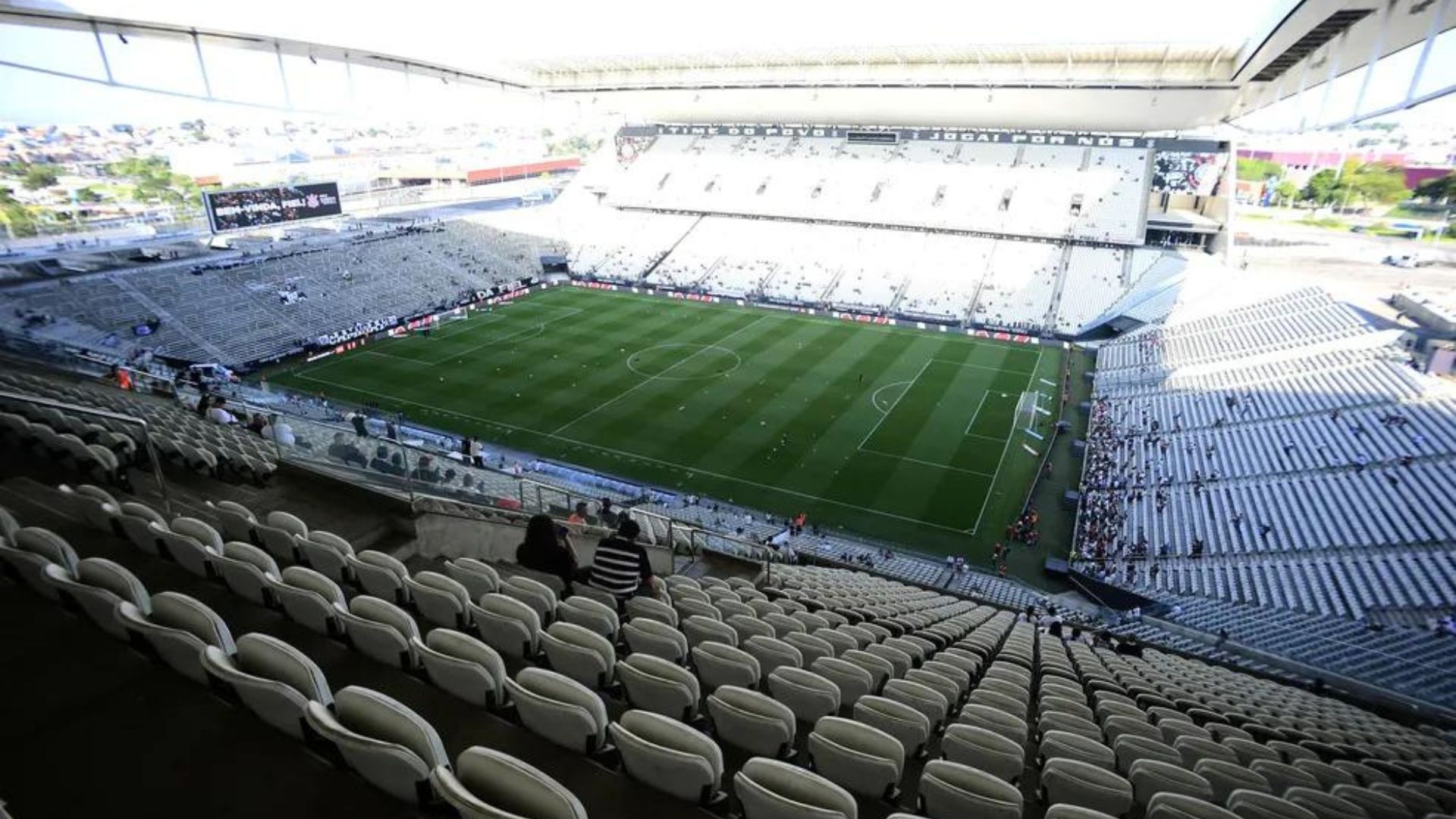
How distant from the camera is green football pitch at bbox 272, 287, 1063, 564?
993 inches

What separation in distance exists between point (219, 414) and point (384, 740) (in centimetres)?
1278

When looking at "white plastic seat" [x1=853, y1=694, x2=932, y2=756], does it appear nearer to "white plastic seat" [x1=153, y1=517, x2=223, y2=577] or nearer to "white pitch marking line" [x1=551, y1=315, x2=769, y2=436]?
"white plastic seat" [x1=153, y1=517, x2=223, y2=577]

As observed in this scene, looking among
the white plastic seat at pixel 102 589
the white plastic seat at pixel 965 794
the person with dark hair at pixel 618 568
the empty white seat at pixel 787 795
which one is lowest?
the person with dark hair at pixel 618 568

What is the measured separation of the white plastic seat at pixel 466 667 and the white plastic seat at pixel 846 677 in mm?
2452

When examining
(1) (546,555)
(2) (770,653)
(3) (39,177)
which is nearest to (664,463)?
(1) (546,555)

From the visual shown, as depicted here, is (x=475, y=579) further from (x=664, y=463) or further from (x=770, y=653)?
(x=664, y=463)

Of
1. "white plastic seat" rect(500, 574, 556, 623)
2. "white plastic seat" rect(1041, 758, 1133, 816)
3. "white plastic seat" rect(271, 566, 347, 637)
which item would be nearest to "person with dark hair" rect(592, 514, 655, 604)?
"white plastic seat" rect(500, 574, 556, 623)

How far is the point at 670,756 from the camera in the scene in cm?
305

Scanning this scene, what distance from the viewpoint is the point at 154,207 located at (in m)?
47.8

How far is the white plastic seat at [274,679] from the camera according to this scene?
119 inches

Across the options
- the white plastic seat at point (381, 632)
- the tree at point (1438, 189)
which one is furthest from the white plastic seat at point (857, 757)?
the tree at point (1438, 189)

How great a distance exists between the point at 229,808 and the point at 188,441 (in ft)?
27.9

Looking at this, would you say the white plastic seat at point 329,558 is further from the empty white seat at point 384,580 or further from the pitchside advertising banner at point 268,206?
the pitchside advertising banner at point 268,206

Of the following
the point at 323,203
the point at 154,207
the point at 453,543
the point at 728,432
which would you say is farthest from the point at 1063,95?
the point at 154,207
